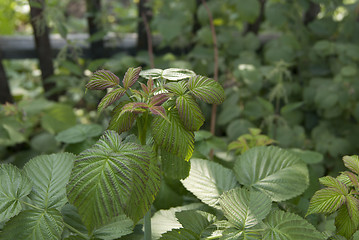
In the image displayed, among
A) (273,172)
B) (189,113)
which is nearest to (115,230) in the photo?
(189,113)

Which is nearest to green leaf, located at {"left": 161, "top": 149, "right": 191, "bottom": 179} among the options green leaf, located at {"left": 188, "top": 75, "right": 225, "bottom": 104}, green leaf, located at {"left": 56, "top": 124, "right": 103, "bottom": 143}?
green leaf, located at {"left": 188, "top": 75, "right": 225, "bottom": 104}

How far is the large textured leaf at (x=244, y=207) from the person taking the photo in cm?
66

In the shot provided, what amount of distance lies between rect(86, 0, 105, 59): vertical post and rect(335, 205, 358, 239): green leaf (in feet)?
6.11

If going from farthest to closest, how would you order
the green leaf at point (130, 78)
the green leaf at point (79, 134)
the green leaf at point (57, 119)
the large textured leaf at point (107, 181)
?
1. the green leaf at point (57, 119)
2. the green leaf at point (79, 134)
3. the green leaf at point (130, 78)
4. the large textured leaf at point (107, 181)

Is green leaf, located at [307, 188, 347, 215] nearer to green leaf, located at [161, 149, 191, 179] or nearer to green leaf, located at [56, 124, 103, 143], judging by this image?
green leaf, located at [161, 149, 191, 179]

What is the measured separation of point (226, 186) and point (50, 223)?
17.8 inches

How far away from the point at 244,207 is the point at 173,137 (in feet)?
0.79

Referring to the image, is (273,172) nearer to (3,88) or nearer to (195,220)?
(195,220)

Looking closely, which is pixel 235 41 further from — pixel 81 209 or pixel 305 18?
pixel 81 209

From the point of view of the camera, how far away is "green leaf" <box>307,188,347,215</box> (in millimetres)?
627

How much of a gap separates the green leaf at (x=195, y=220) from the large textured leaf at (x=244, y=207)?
6 centimetres

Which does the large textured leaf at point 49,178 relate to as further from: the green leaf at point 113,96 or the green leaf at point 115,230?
the green leaf at point 113,96

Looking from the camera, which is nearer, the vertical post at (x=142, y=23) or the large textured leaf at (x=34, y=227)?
the large textured leaf at (x=34, y=227)

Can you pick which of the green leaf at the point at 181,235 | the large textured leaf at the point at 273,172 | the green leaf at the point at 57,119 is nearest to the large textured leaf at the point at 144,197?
the green leaf at the point at 181,235
